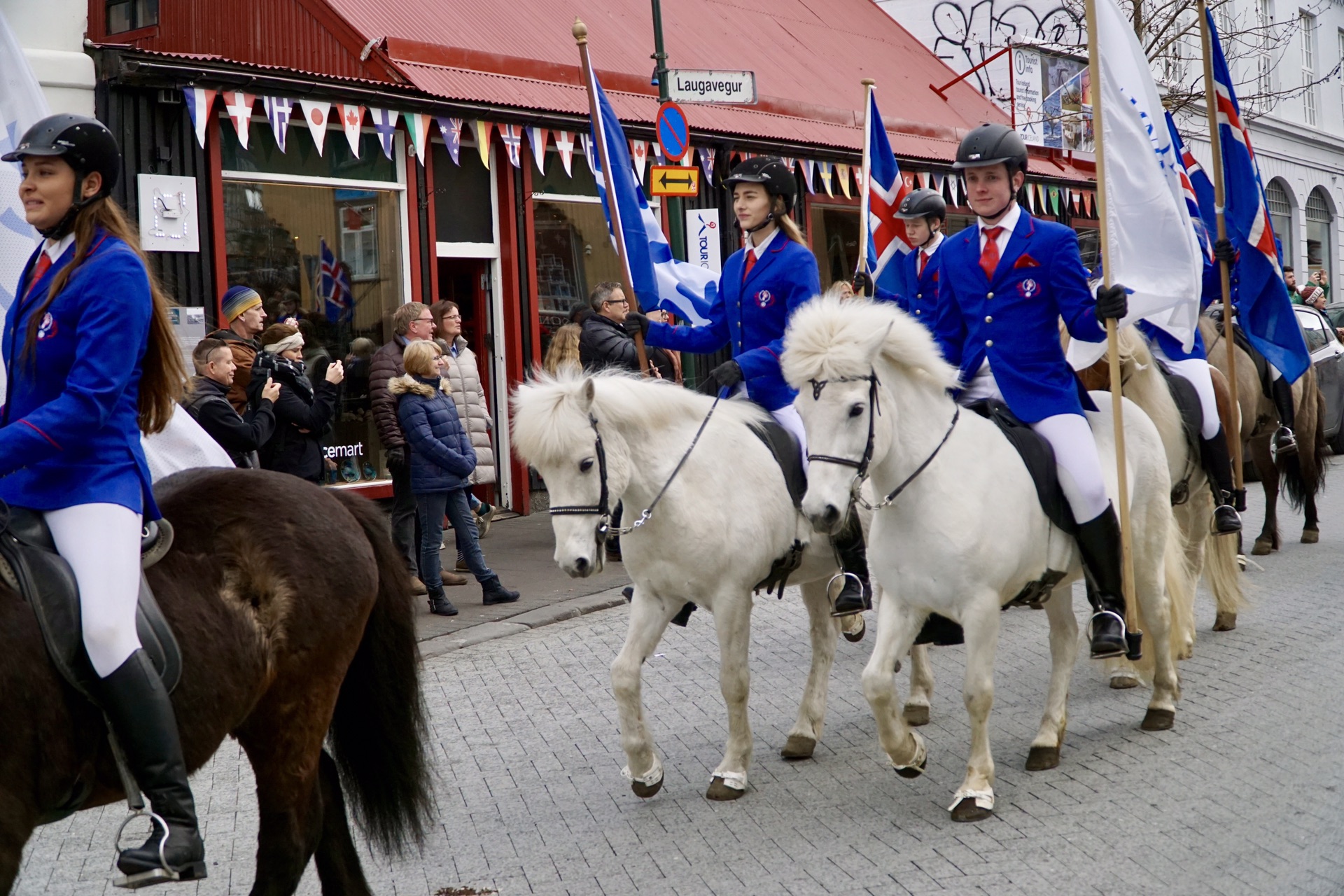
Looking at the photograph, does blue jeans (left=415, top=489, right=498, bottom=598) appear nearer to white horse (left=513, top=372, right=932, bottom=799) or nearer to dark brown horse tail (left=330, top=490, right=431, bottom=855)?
white horse (left=513, top=372, right=932, bottom=799)

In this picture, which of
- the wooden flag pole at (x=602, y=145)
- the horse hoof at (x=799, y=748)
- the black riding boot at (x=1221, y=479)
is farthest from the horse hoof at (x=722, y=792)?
the black riding boot at (x=1221, y=479)

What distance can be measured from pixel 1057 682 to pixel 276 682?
3409mm

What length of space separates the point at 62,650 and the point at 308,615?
2.66ft

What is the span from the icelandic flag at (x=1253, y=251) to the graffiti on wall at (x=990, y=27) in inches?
744

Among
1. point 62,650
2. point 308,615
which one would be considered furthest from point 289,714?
point 62,650

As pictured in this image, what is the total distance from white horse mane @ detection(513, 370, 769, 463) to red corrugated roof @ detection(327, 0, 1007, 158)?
7801 millimetres

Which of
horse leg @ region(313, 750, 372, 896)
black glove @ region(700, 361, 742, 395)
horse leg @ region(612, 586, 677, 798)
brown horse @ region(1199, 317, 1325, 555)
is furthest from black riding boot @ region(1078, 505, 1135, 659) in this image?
brown horse @ region(1199, 317, 1325, 555)

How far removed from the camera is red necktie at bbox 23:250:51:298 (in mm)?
3713

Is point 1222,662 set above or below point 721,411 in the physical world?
below

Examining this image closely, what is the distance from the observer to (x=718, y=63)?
1775 cm

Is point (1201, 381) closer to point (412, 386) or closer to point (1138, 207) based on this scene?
point (1138, 207)

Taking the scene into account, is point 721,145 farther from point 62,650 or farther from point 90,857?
point 62,650

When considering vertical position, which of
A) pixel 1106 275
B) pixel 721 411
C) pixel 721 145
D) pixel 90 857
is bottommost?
pixel 90 857

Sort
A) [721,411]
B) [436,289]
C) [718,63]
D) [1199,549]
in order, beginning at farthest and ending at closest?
[718,63] < [436,289] < [1199,549] < [721,411]
